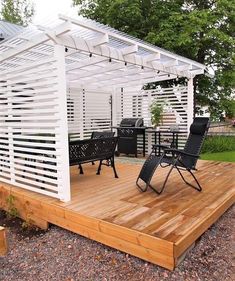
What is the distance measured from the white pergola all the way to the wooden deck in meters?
0.33

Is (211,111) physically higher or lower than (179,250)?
higher

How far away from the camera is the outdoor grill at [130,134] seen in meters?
8.46

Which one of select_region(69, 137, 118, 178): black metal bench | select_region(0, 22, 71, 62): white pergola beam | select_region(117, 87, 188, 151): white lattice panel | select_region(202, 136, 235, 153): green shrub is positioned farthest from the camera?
select_region(202, 136, 235, 153): green shrub

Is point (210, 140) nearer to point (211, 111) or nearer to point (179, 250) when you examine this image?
point (211, 111)

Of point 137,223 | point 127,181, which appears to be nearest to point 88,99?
point 127,181

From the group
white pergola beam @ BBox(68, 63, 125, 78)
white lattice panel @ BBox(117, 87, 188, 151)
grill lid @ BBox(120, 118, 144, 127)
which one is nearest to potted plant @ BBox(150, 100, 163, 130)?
white lattice panel @ BBox(117, 87, 188, 151)

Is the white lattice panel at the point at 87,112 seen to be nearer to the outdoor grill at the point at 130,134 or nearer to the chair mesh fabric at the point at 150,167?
the outdoor grill at the point at 130,134

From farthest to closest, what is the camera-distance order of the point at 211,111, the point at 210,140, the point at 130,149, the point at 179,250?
the point at 211,111
the point at 210,140
the point at 130,149
the point at 179,250

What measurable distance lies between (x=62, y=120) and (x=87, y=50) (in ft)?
4.12

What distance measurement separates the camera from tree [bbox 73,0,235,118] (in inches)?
408

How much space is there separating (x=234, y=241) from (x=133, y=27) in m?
10.4

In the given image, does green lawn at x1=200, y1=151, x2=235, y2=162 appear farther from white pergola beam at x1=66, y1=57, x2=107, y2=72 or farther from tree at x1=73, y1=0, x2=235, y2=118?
white pergola beam at x1=66, y1=57, x2=107, y2=72

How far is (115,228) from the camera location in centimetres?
319

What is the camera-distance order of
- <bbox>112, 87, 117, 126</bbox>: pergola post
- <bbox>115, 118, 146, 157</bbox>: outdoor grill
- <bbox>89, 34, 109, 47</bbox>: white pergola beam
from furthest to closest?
<bbox>112, 87, 117, 126</bbox>: pergola post
<bbox>115, 118, 146, 157</bbox>: outdoor grill
<bbox>89, 34, 109, 47</bbox>: white pergola beam
